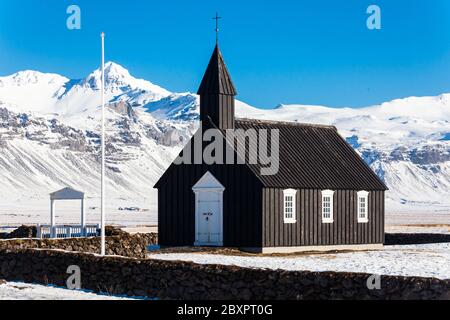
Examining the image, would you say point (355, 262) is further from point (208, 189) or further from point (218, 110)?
point (218, 110)

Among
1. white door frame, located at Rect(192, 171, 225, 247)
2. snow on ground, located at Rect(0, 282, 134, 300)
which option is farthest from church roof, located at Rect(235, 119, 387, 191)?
snow on ground, located at Rect(0, 282, 134, 300)

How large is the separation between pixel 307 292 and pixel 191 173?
2173 cm

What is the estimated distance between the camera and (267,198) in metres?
41.9

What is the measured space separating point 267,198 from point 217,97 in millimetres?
5508

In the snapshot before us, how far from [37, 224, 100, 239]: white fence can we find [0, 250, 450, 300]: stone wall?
55.4 ft

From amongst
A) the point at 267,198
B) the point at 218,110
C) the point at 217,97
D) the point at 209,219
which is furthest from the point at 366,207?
the point at 217,97

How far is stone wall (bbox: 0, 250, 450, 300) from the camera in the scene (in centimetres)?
2152

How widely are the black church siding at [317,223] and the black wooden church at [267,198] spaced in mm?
42

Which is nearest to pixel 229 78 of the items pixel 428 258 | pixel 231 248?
pixel 231 248
